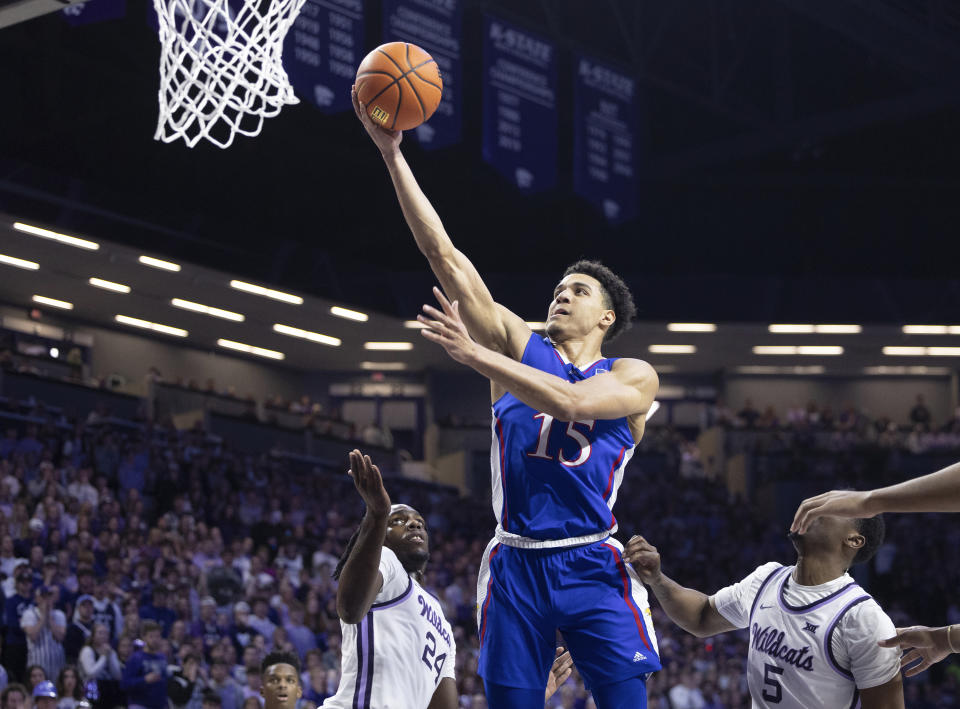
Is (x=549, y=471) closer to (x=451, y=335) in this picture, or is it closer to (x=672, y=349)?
(x=451, y=335)

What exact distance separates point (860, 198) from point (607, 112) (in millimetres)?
10029

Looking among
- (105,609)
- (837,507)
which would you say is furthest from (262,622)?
(837,507)

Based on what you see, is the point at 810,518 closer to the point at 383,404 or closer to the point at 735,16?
the point at 735,16

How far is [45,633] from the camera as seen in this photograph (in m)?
10.5

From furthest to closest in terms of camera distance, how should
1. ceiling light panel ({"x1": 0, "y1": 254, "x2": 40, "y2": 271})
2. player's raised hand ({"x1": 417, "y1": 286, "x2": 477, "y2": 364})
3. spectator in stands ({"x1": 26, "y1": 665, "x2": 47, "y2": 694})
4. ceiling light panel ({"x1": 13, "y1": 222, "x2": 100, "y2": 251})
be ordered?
1. ceiling light panel ({"x1": 0, "y1": 254, "x2": 40, "y2": 271})
2. ceiling light panel ({"x1": 13, "y1": 222, "x2": 100, "y2": 251})
3. spectator in stands ({"x1": 26, "y1": 665, "x2": 47, "y2": 694})
4. player's raised hand ({"x1": 417, "y1": 286, "x2": 477, "y2": 364})

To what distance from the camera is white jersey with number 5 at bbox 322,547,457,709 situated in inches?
217

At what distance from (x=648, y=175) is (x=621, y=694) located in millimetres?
22909

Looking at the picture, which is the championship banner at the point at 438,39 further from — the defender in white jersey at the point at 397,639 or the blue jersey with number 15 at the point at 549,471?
the blue jersey with number 15 at the point at 549,471

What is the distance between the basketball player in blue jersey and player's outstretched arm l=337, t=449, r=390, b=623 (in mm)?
420

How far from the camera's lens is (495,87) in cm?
1792

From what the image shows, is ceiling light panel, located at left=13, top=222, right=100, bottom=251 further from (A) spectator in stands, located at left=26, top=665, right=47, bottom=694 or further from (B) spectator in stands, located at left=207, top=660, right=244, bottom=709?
(A) spectator in stands, located at left=26, top=665, right=47, bottom=694

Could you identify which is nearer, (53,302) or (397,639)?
(397,639)

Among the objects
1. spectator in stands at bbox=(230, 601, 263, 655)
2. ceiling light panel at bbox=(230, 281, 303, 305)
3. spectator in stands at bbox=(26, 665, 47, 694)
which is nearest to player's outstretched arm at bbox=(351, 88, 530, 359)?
spectator in stands at bbox=(26, 665, 47, 694)

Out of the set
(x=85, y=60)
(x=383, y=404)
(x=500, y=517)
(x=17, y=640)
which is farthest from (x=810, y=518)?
(x=383, y=404)
